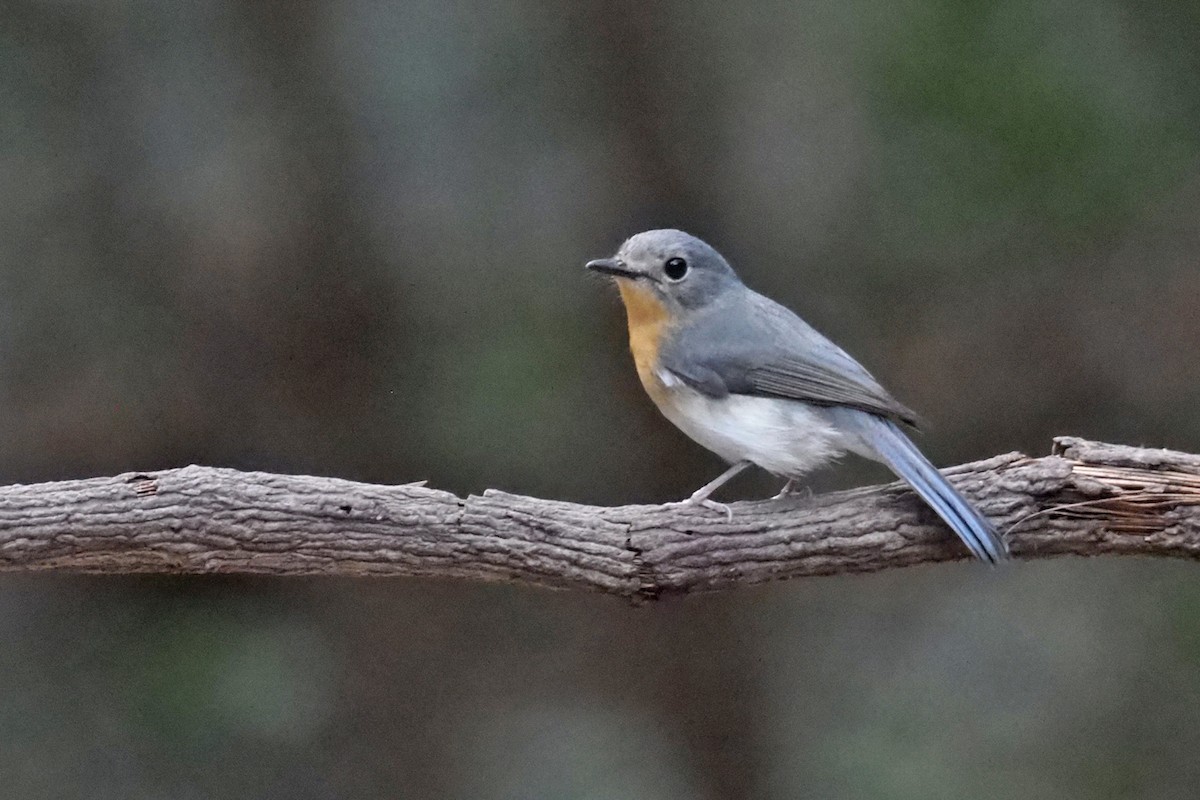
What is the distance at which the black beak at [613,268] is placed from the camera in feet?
11.6

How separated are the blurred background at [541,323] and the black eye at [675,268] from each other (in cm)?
114

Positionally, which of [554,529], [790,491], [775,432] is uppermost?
[775,432]

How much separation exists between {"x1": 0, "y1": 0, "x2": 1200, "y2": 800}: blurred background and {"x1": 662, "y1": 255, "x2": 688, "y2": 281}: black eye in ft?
3.75

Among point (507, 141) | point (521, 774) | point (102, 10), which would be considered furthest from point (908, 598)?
point (102, 10)

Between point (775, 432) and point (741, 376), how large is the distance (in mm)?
179

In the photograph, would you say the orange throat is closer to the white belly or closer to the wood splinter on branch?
the white belly

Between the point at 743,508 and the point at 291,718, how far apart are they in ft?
7.80

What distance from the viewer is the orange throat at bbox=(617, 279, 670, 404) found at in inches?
144

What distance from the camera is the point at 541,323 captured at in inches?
193

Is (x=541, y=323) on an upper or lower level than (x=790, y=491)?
upper

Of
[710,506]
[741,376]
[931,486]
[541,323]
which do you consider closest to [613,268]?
[741,376]

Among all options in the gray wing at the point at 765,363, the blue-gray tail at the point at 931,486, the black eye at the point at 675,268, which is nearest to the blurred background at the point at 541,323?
the black eye at the point at 675,268

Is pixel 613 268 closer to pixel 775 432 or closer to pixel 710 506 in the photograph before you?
pixel 775 432

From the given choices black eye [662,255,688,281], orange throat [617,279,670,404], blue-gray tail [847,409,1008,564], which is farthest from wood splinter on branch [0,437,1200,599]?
black eye [662,255,688,281]
